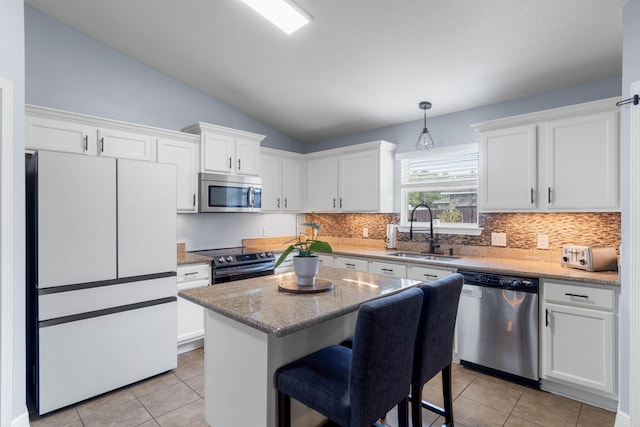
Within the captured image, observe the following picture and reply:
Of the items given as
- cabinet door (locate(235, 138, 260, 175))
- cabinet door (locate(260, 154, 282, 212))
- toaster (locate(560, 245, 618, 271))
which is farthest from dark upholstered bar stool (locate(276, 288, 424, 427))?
cabinet door (locate(260, 154, 282, 212))

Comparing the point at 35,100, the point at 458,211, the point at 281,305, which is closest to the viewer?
the point at 281,305

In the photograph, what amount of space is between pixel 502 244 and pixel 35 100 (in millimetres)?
4613

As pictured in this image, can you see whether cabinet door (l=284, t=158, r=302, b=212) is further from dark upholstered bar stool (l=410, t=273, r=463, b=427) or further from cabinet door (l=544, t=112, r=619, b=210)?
dark upholstered bar stool (l=410, t=273, r=463, b=427)

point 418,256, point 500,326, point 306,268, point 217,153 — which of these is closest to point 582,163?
point 500,326

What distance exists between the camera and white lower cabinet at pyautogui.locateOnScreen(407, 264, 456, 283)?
3.05 metres

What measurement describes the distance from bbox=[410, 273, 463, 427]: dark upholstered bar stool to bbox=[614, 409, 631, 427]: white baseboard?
125 cm

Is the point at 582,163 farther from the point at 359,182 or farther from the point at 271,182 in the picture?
the point at 271,182

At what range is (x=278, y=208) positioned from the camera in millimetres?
4590

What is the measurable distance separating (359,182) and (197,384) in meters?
2.80

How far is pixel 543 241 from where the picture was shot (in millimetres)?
3076

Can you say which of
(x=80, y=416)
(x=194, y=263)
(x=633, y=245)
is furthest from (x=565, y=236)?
(x=80, y=416)

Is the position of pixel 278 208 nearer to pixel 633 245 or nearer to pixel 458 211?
pixel 458 211

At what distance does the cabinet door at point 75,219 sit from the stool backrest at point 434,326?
229 centimetres

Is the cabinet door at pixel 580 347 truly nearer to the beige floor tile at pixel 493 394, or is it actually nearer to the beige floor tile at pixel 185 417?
the beige floor tile at pixel 493 394
